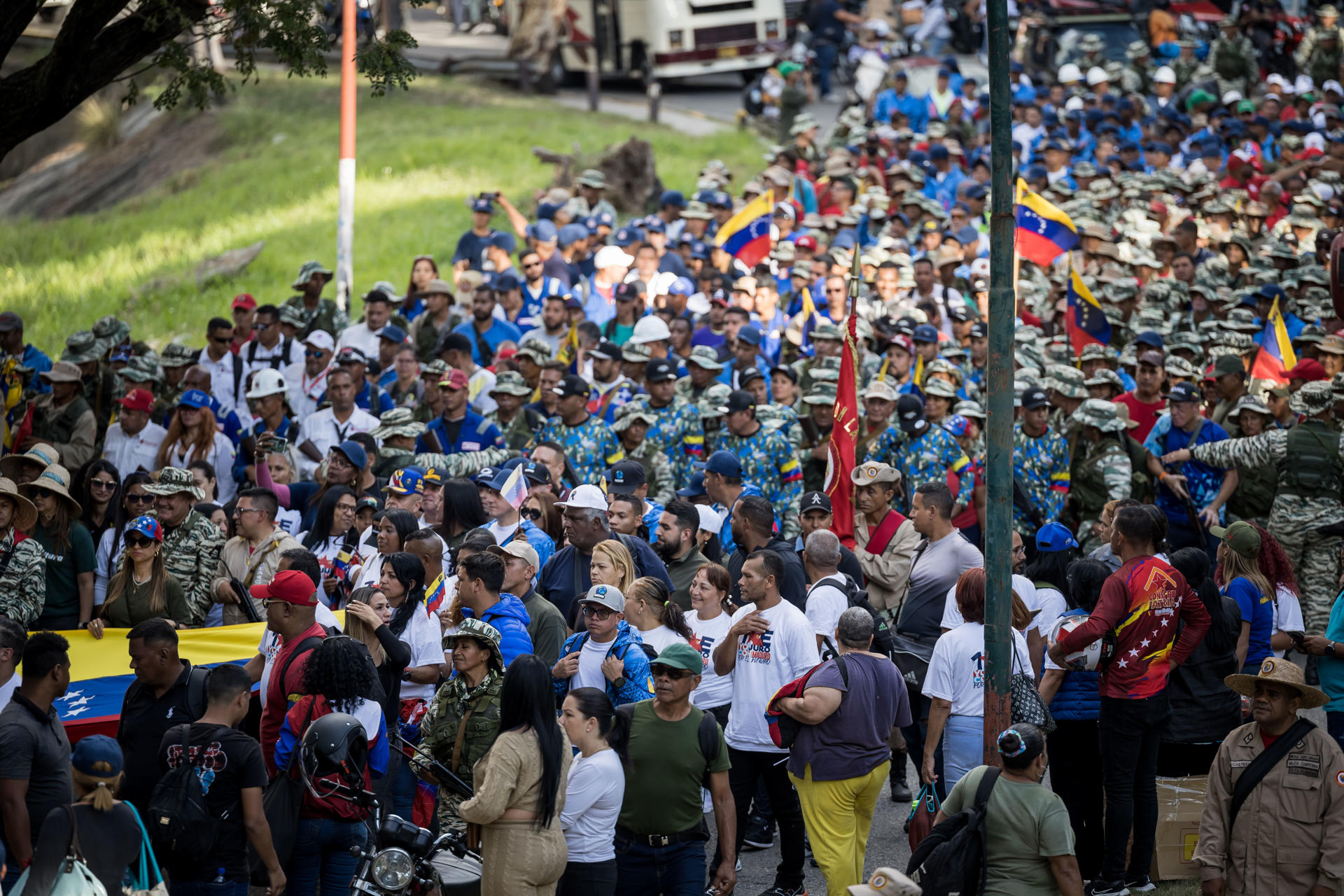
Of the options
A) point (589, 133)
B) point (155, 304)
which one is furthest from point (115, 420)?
point (589, 133)

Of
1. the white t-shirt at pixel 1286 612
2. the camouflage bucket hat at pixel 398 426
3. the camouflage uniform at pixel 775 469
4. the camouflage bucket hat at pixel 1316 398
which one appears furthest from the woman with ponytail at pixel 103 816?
the camouflage bucket hat at pixel 1316 398

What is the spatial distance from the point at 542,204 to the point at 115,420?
847cm

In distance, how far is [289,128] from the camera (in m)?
30.9

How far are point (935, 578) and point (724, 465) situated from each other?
1950mm

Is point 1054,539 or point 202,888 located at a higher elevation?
point 1054,539

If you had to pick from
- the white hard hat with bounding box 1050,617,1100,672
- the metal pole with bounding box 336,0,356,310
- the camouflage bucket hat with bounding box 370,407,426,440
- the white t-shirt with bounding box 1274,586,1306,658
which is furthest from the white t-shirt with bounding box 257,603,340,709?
the metal pole with bounding box 336,0,356,310

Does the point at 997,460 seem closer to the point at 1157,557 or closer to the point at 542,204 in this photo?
the point at 1157,557

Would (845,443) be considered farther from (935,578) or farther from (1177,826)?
(1177,826)

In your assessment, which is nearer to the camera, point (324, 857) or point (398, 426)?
point (324, 857)

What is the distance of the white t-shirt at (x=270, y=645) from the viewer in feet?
24.2

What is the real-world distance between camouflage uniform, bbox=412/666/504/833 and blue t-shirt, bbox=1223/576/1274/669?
15.9 feet

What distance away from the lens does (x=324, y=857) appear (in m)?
6.85

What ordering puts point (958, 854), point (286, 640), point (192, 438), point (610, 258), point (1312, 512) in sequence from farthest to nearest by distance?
point (610, 258) → point (192, 438) → point (1312, 512) → point (286, 640) → point (958, 854)

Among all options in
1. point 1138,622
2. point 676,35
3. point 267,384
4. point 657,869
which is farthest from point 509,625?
point 676,35
